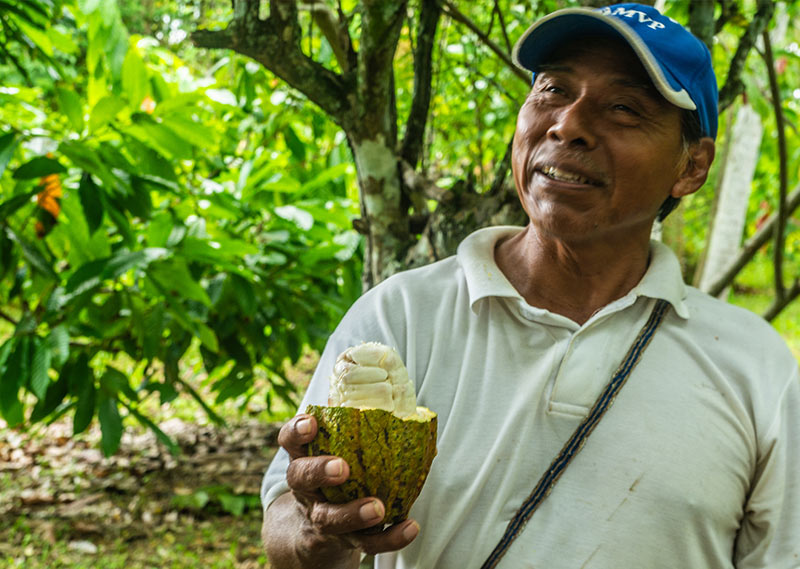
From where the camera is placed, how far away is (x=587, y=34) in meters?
1.27

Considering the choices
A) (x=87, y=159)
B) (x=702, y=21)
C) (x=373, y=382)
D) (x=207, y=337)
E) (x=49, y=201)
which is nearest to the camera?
(x=373, y=382)

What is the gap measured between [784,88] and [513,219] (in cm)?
190

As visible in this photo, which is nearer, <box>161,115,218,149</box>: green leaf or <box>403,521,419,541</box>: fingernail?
<box>403,521,419,541</box>: fingernail

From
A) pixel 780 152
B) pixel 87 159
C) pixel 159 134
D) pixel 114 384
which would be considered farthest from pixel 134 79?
pixel 780 152

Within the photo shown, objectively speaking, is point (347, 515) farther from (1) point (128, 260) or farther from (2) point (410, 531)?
(1) point (128, 260)

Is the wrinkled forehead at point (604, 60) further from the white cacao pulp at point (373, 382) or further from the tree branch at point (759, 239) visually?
the tree branch at point (759, 239)

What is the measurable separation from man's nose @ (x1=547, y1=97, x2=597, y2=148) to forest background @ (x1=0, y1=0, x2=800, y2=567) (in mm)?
455

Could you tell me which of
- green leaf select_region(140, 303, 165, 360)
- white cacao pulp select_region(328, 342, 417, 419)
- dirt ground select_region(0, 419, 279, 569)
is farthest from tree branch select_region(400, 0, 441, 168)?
dirt ground select_region(0, 419, 279, 569)

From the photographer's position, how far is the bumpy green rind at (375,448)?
0.99 m

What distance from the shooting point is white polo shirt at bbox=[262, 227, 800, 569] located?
1129 millimetres

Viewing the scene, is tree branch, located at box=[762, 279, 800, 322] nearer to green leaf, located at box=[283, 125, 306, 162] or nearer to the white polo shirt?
the white polo shirt

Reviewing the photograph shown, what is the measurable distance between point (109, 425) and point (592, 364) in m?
1.69

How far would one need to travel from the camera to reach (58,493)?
306cm

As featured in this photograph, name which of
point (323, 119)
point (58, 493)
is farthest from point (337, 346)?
point (58, 493)
